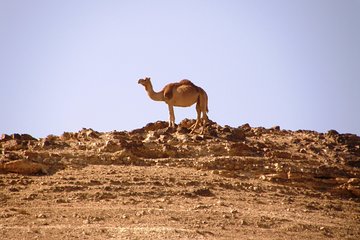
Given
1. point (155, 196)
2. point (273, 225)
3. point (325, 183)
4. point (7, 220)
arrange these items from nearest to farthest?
point (7, 220)
point (273, 225)
point (155, 196)
point (325, 183)

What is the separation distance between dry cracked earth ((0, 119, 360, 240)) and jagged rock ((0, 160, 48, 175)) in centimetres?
3

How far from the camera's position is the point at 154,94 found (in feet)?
77.5

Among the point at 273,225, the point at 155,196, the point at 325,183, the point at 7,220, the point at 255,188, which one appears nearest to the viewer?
the point at 7,220

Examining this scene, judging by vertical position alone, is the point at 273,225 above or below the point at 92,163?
below

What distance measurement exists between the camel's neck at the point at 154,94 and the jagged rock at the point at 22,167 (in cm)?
807

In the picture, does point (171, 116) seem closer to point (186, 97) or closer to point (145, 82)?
point (186, 97)

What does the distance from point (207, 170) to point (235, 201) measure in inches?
89.9

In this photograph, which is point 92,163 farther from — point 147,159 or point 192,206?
point 192,206

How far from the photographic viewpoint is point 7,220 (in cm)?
1299

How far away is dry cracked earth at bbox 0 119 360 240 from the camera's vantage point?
13.2 m

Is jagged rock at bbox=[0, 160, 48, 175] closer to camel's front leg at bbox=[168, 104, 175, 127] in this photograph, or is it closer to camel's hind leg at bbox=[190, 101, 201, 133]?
camel's front leg at bbox=[168, 104, 175, 127]

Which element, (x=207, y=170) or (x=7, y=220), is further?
(x=207, y=170)

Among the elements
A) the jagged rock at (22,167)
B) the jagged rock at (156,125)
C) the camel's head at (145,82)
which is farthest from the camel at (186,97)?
the jagged rock at (22,167)

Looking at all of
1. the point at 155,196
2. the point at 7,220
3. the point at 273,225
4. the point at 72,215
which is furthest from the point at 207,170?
the point at 7,220
